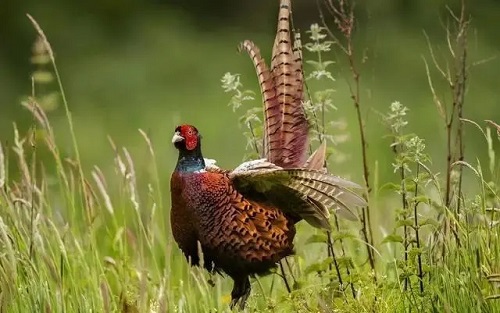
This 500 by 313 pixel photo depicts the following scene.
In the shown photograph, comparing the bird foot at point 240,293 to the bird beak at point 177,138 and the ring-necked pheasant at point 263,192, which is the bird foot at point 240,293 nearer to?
the ring-necked pheasant at point 263,192

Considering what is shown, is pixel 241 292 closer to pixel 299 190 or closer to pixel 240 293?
pixel 240 293

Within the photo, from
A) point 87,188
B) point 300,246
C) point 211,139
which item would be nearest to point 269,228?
point 87,188

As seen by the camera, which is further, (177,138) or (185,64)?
(185,64)

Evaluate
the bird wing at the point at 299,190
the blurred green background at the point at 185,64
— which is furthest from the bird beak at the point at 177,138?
the blurred green background at the point at 185,64

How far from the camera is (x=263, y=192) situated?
3242 mm

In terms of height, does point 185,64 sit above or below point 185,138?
above

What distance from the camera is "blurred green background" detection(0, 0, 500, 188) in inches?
335

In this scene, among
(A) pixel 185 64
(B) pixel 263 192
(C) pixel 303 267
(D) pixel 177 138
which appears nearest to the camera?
(D) pixel 177 138

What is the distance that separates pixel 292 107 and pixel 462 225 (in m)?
0.54

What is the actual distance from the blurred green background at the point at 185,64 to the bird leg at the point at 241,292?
4450 millimetres

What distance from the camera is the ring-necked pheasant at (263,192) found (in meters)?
3.12

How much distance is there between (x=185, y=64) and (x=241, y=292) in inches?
269

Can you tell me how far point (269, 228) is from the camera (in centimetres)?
319

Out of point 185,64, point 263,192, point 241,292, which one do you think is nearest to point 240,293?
point 241,292
